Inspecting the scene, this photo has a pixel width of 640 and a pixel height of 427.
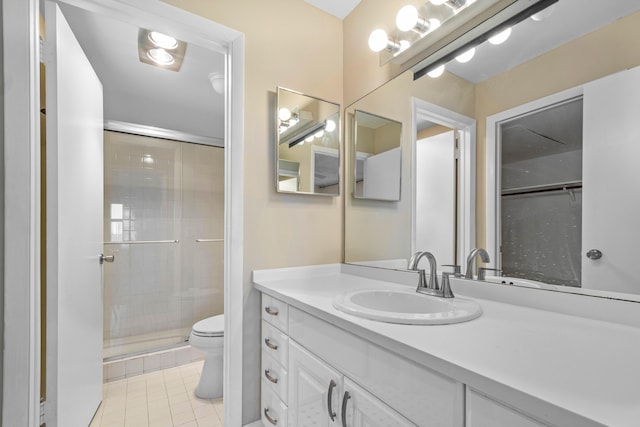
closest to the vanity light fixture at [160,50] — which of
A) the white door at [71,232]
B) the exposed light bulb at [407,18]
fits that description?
the white door at [71,232]

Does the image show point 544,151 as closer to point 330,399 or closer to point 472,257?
point 472,257

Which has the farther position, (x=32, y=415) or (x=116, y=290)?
(x=116, y=290)

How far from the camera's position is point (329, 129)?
169 cm

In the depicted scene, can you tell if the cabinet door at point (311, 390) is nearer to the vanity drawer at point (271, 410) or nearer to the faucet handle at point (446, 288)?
the vanity drawer at point (271, 410)

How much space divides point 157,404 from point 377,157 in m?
1.96

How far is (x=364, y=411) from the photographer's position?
0.77 meters

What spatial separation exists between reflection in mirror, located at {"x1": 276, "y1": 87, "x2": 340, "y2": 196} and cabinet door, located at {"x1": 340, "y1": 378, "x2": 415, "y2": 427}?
3.18 ft

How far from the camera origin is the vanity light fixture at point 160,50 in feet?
5.49

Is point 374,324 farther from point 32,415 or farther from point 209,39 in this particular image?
point 209,39

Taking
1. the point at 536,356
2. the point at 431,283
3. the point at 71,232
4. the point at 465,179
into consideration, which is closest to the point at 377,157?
the point at 465,179

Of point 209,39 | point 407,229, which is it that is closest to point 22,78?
point 209,39

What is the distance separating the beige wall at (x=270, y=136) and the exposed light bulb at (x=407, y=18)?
0.51 meters

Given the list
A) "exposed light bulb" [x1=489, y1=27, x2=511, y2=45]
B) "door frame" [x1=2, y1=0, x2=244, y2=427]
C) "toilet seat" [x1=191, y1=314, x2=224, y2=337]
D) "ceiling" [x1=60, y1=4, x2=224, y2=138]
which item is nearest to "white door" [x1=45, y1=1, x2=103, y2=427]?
"door frame" [x1=2, y1=0, x2=244, y2=427]

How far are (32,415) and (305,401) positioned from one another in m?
0.97
